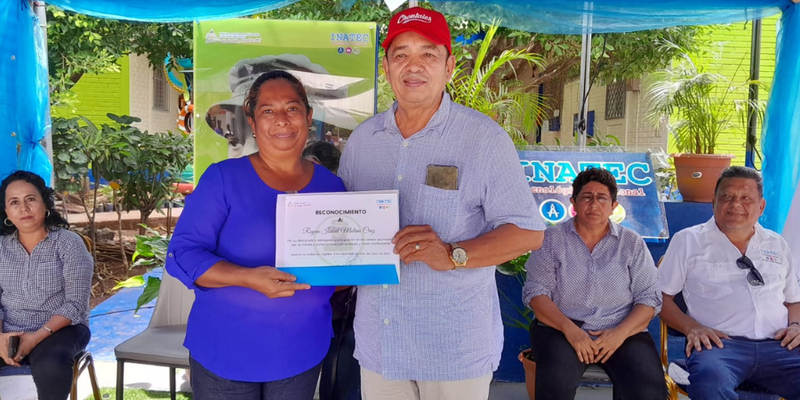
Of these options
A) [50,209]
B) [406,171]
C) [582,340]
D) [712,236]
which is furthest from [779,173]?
[50,209]

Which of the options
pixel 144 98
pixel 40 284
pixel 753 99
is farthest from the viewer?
pixel 144 98

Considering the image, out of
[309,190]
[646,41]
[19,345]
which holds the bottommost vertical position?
[19,345]

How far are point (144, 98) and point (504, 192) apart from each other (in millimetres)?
16260

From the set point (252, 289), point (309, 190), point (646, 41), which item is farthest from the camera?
point (646, 41)

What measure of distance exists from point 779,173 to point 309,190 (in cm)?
359

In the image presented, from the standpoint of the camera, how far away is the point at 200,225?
183 cm

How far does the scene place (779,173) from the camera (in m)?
4.04

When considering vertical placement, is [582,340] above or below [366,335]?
below

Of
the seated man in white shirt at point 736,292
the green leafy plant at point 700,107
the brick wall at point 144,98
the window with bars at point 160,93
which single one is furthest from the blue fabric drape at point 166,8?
the window with bars at point 160,93

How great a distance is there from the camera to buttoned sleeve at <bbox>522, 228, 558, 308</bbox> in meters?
3.23

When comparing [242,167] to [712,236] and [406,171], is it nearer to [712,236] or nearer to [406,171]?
[406,171]

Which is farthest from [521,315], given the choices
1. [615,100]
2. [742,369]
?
[615,100]

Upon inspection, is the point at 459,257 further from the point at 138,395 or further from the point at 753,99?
the point at 753,99

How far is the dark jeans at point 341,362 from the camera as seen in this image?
2.68m
